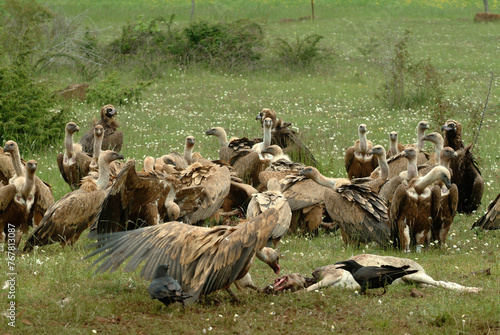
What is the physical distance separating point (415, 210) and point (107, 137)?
5.94 m

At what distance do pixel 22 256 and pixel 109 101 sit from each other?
442 inches

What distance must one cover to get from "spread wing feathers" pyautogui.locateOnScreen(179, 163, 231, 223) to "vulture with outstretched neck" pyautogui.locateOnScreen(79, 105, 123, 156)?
3.10m

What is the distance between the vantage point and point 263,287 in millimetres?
5828

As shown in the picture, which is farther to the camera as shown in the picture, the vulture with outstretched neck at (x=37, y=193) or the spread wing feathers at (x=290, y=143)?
the spread wing feathers at (x=290, y=143)

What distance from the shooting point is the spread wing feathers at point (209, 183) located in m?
8.23

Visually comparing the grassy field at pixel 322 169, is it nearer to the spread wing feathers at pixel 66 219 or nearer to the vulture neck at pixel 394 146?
the spread wing feathers at pixel 66 219

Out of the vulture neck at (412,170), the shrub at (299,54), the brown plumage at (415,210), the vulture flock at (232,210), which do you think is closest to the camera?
the vulture flock at (232,210)

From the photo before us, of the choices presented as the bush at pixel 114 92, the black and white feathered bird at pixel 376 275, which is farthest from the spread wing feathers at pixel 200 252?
the bush at pixel 114 92

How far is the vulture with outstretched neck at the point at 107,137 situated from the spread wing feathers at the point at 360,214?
485 cm

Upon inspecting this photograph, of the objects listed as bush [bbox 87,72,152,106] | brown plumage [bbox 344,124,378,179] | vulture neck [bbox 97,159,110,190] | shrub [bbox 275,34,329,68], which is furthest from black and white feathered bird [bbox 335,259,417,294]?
shrub [bbox 275,34,329,68]

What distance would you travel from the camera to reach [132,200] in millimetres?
7430

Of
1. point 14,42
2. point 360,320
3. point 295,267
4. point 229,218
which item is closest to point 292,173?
point 229,218

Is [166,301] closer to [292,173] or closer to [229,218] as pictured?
[229,218]

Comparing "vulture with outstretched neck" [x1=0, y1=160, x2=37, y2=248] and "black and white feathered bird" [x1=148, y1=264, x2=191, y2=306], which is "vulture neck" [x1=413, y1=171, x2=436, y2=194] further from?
"vulture with outstretched neck" [x1=0, y1=160, x2=37, y2=248]
